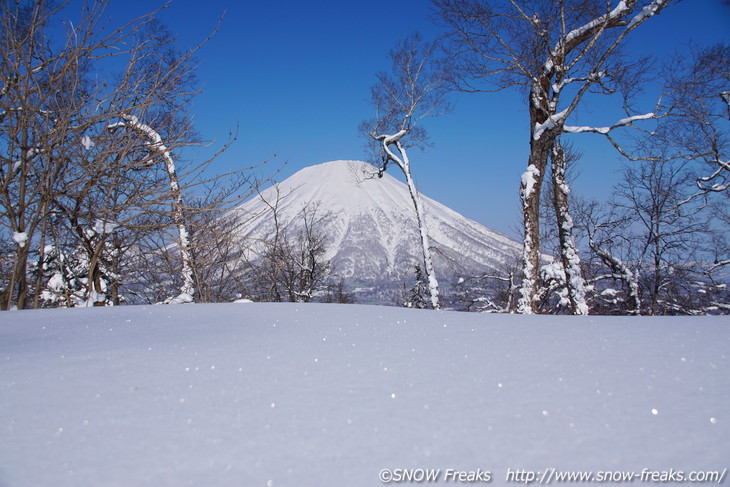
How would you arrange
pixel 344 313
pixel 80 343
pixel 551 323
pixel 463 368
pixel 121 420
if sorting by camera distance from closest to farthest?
pixel 121 420, pixel 463 368, pixel 80 343, pixel 551 323, pixel 344 313

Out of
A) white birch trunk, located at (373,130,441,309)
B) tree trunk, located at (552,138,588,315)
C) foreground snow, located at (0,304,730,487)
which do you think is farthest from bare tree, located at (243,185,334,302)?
tree trunk, located at (552,138,588,315)

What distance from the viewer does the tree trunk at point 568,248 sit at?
6023mm

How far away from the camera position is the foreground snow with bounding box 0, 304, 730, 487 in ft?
1.84

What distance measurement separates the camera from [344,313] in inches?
75.9

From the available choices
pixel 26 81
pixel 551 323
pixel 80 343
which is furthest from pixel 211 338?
pixel 26 81

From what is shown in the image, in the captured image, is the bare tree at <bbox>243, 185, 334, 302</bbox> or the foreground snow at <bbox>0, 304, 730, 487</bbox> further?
the bare tree at <bbox>243, 185, 334, 302</bbox>

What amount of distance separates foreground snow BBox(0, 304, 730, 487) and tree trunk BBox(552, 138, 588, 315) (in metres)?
5.06

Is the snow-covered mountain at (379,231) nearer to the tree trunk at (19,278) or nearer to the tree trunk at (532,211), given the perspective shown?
the tree trunk at (532,211)

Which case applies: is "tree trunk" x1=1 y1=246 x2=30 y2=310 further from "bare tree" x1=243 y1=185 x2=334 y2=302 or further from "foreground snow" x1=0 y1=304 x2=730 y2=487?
"foreground snow" x1=0 y1=304 x2=730 y2=487

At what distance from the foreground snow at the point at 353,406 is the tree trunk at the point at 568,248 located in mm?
5056

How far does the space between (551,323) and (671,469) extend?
3.63 ft

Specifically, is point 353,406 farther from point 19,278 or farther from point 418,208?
point 418,208

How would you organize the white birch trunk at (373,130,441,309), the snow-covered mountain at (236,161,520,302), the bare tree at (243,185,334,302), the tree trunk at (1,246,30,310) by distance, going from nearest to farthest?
the tree trunk at (1,246,30,310)
the bare tree at (243,185,334,302)
the white birch trunk at (373,130,441,309)
the snow-covered mountain at (236,161,520,302)

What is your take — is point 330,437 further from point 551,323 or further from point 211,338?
point 551,323
